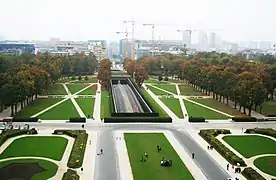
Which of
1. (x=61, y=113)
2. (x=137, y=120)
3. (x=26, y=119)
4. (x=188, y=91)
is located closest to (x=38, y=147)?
(x=26, y=119)

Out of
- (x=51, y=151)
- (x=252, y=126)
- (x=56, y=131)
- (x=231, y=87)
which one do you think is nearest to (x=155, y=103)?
(x=231, y=87)

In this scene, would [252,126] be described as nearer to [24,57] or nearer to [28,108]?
[28,108]

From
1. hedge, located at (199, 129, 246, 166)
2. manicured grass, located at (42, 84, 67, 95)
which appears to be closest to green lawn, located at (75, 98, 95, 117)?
manicured grass, located at (42, 84, 67, 95)

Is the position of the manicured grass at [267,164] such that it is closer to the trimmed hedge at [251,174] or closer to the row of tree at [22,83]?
the trimmed hedge at [251,174]

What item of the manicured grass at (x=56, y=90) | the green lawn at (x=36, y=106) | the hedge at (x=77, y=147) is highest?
the manicured grass at (x=56, y=90)

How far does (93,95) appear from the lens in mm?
91938

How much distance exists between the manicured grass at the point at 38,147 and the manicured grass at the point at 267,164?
81.8 ft

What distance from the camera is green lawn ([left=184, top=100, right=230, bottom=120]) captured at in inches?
2680

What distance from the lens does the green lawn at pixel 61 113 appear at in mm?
65000

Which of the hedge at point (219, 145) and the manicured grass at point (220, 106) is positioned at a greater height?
the manicured grass at point (220, 106)

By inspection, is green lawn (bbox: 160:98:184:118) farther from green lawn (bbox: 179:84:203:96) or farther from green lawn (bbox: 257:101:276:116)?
green lawn (bbox: 257:101:276:116)

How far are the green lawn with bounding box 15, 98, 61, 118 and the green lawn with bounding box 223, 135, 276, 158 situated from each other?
38.1 meters

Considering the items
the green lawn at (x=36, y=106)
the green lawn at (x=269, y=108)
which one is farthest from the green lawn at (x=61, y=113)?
the green lawn at (x=269, y=108)

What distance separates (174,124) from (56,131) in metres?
20.9
